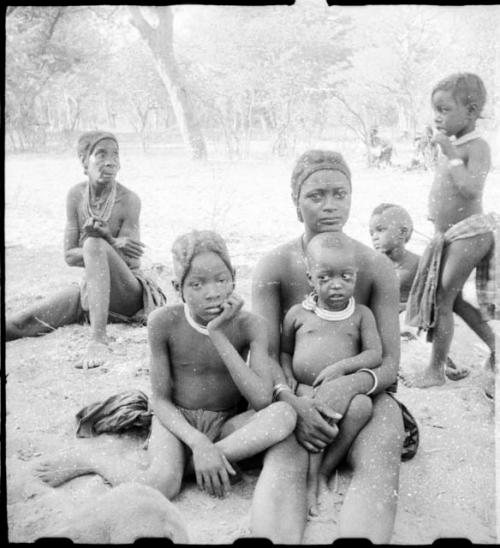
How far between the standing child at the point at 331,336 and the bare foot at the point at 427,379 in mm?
687

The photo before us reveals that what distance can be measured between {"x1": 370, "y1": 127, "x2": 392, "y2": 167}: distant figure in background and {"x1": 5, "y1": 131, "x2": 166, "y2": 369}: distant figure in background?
106 cm

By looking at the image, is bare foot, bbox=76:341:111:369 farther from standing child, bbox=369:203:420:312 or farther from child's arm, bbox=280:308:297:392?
standing child, bbox=369:203:420:312

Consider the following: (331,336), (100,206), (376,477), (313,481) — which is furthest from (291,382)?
(100,206)

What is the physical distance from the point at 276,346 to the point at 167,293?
44.1 inches

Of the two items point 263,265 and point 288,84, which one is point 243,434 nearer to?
point 263,265

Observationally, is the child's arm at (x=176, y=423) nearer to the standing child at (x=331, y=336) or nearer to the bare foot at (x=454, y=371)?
the standing child at (x=331, y=336)

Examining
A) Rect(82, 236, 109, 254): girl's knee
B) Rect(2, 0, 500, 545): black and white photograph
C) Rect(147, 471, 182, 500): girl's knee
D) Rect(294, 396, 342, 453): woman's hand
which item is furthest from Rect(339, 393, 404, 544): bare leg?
Rect(82, 236, 109, 254): girl's knee

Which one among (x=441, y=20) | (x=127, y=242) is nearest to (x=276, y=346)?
(x=127, y=242)

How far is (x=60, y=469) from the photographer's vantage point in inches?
91.2

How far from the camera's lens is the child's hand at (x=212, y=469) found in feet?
7.13

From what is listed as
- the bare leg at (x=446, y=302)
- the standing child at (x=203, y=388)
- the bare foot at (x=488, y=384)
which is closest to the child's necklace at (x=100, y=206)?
the standing child at (x=203, y=388)

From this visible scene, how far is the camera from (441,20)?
8.58 feet

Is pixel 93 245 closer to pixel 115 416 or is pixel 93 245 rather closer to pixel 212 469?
pixel 115 416

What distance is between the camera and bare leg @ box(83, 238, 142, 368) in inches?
121
